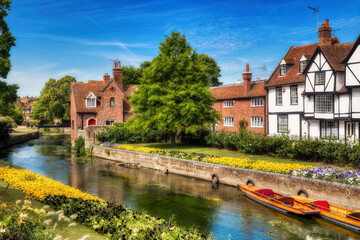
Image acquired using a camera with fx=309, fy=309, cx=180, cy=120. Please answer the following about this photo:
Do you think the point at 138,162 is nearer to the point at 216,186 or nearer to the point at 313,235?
the point at 216,186

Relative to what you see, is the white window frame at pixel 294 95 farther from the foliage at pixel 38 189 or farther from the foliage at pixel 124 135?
the foliage at pixel 38 189

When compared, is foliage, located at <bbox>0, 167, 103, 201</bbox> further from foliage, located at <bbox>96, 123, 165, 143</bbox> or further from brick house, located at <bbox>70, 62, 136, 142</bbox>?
brick house, located at <bbox>70, 62, 136, 142</bbox>

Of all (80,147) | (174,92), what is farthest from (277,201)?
(80,147)

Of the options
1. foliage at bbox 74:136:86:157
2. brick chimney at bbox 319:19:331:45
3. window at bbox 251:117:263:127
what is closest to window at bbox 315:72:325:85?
brick chimney at bbox 319:19:331:45

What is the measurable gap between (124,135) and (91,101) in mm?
12199

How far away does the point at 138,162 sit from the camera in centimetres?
3234

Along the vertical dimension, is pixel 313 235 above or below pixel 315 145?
below

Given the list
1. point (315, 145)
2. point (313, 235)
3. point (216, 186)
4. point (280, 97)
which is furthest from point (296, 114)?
point (313, 235)

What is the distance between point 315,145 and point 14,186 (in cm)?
2045

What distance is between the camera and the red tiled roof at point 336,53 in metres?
31.0

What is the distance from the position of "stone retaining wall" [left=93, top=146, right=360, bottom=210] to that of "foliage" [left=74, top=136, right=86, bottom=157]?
30.8 ft

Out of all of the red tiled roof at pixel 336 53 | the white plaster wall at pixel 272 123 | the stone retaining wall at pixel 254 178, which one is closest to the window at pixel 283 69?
the white plaster wall at pixel 272 123

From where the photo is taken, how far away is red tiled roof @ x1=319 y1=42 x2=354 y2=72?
31000mm

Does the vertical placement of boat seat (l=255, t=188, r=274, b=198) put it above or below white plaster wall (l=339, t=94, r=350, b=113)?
below
